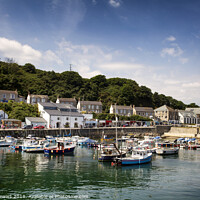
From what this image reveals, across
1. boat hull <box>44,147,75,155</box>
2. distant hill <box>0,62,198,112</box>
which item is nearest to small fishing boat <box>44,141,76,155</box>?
boat hull <box>44,147,75,155</box>

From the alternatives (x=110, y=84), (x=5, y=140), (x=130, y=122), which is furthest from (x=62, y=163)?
(x=110, y=84)

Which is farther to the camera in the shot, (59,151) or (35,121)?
(35,121)

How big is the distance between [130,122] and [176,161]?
65.5 metres

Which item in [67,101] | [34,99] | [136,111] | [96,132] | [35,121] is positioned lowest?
[96,132]

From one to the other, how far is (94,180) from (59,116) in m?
59.0

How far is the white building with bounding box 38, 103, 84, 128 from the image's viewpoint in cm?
8369

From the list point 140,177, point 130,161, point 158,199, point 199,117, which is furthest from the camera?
point 199,117

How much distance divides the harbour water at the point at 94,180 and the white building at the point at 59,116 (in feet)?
142

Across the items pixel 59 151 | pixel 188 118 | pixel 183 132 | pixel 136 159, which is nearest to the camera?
pixel 136 159

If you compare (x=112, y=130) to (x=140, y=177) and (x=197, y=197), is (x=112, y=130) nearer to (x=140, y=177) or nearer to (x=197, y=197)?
(x=140, y=177)

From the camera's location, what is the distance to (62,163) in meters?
38.6

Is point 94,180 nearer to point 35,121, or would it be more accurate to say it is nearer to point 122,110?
point 35,121

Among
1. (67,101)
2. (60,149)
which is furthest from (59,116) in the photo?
(60,149)

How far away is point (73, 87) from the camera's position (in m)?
136
